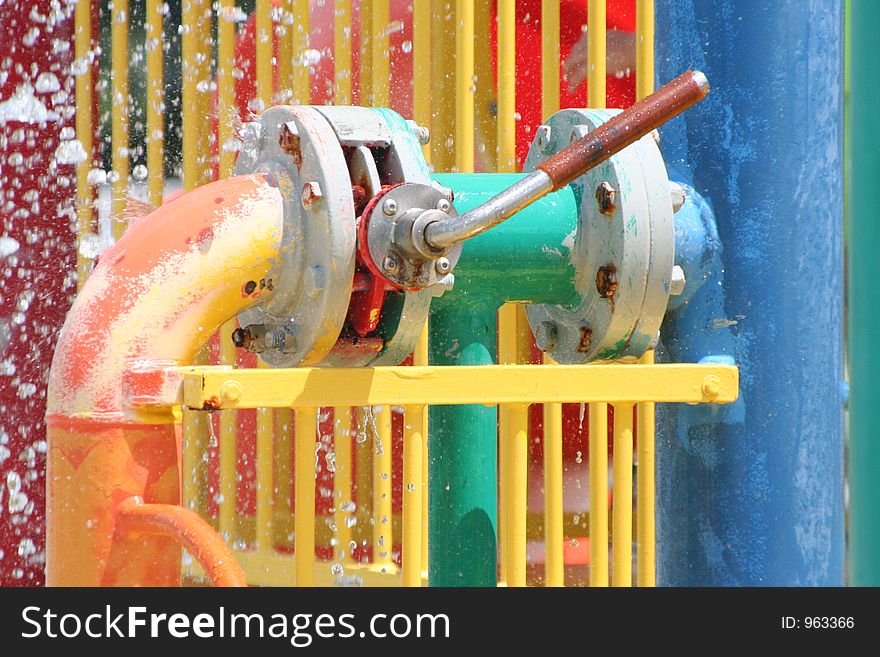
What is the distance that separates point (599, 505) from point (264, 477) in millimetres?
647

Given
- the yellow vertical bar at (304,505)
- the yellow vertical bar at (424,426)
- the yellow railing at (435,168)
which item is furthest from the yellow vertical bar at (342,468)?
the yellow vertical bar at (304,505)

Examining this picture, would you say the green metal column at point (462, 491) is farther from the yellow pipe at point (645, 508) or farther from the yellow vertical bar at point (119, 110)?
the yellow vertical bar at point (119, 110)

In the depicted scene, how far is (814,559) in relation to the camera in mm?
1370

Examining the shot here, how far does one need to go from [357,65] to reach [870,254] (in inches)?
35.3

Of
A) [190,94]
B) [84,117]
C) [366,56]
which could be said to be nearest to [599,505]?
[366,56]

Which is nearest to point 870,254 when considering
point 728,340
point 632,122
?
point 728,340

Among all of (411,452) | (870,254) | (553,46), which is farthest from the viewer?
(870,254)

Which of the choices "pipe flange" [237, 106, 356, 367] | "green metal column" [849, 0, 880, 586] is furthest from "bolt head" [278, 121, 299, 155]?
"green metal column" [849, 0, 880, 586]

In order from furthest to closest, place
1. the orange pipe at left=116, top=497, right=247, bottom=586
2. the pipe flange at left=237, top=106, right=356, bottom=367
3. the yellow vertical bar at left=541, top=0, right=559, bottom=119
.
→ the yellow vertical bar at left=541, top=0, right=559, bottom=119 < the pipe flange at left=237, top=106, right=356, bottom=367 < the orange pipe at left=116, top=497, right=247, bottom=586

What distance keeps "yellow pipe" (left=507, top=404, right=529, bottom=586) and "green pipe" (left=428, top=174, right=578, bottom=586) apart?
0.02 metres

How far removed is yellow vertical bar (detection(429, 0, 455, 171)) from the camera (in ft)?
6.11

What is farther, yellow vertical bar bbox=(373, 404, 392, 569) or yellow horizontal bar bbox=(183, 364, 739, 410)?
yellow vertical bar bbox=(373, 404, 392, 569)

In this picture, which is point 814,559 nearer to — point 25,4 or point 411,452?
point 411,452

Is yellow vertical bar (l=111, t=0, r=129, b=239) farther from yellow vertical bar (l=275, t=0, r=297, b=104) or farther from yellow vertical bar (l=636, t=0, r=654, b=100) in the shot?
yellow vertical bar (l=636, t=0, r=654, b=100)
